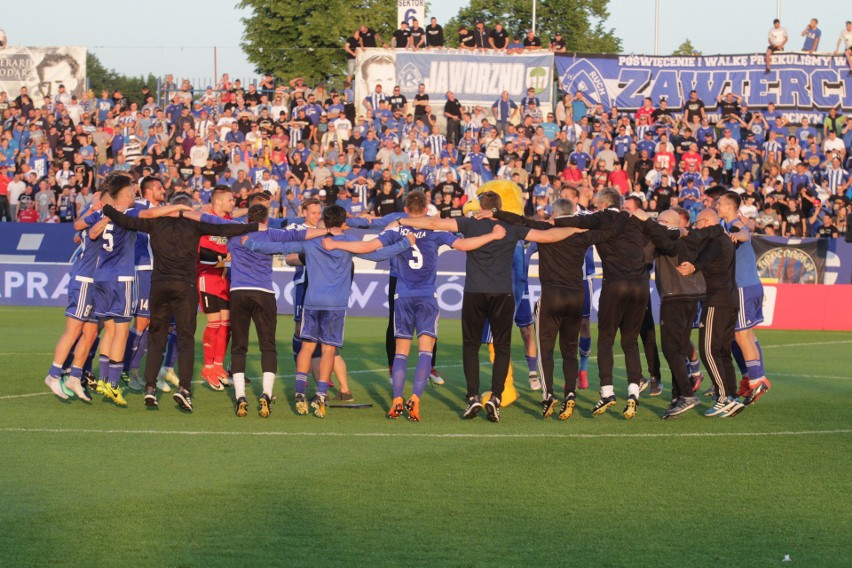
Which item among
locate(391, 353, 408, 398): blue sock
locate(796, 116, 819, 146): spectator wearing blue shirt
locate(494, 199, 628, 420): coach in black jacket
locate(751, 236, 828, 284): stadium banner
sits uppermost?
locate(796, 116, 819, 146): spectator wearing blue shirt

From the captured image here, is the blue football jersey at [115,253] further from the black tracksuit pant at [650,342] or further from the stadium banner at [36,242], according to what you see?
the stadium banner at [36,242]

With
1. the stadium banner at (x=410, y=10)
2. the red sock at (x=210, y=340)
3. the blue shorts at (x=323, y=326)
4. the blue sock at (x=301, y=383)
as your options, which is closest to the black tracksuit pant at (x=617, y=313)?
the blue shorts at (x=323, y=326)

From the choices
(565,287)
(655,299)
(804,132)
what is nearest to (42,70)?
(655,299)

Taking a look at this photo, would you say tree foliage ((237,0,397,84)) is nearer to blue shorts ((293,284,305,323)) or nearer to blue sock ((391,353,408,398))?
blue shorts ((293,284,305,323))

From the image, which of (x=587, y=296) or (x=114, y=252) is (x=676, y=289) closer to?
(x=587, y=296)

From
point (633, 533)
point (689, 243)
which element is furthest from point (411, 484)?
point (689, 243)

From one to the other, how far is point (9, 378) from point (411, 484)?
8061mm

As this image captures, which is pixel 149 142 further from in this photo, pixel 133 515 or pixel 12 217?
pixel 133 515

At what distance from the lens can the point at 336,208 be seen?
1182 centimetres

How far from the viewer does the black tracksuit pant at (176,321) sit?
11.9 meters

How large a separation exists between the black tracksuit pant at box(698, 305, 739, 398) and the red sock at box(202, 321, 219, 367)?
5.65 m

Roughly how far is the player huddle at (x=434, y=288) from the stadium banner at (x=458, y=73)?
77.3ft

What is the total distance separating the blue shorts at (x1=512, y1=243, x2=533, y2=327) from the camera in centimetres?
1419

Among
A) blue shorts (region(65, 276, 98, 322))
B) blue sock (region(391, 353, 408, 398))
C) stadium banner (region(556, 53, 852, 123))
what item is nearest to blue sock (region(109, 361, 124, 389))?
blue shorts (region(65, 276, 98, 322))
